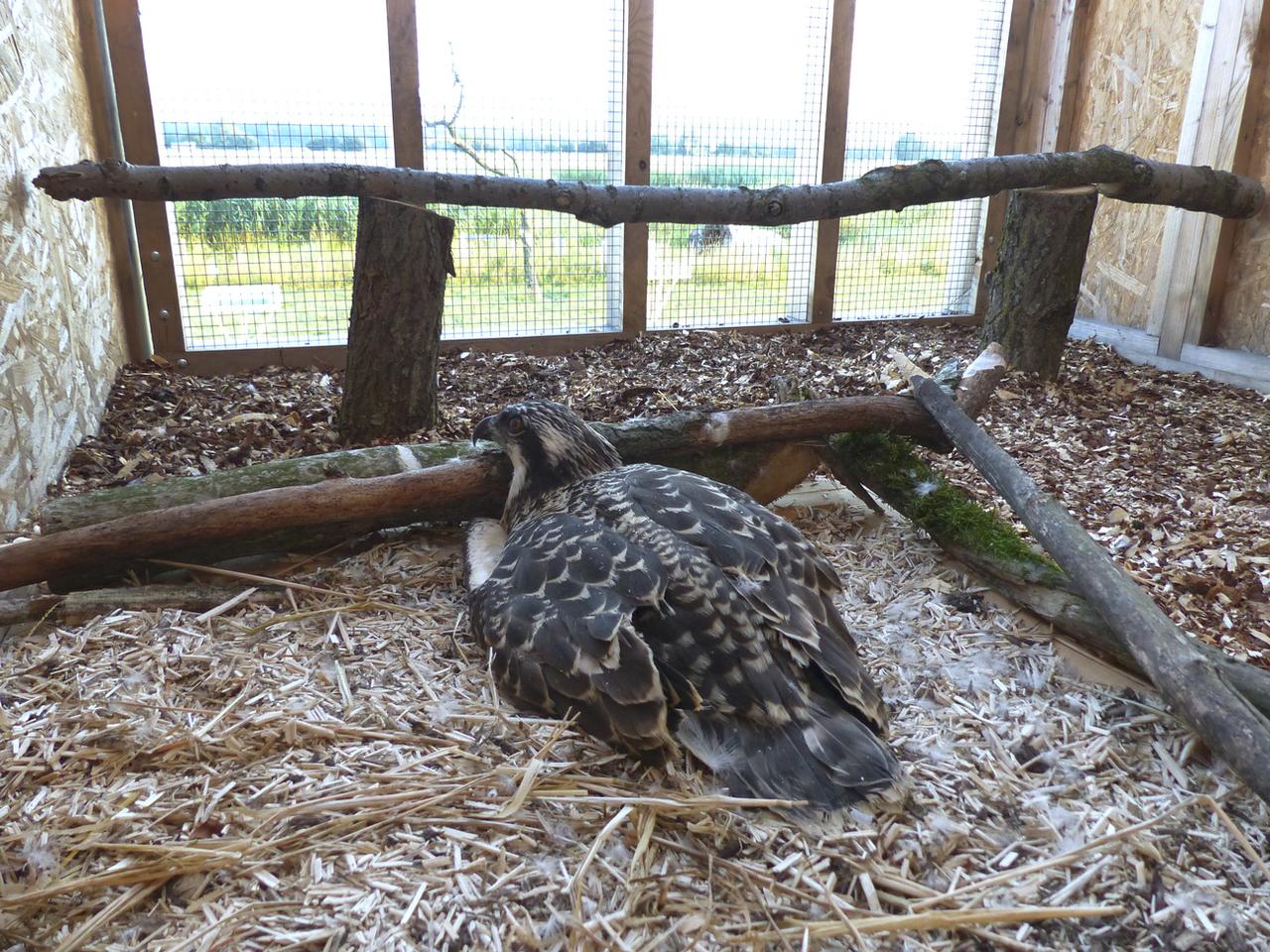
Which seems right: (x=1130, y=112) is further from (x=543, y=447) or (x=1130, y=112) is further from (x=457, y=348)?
(x=543, y=447)

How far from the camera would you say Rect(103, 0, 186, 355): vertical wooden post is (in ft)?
15.3

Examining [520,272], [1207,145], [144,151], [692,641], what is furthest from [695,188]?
[1207,145]

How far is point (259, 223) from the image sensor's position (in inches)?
200

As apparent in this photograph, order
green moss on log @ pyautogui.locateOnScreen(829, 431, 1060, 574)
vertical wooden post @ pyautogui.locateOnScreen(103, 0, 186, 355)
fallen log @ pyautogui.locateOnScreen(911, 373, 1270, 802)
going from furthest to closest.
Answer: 1. vertical wooden post @ pyautogui.locateOnScreen(103, 0, 186, 355)
2. green moss on log @ pyautogui.locateOnScreen(829, 431, 1060, 574)
3. fallen log @ pyautogui.locateOnScreen(911, 373, 1270, 802)

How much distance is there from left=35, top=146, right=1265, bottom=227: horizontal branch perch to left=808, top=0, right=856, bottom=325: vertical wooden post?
4.80 ft

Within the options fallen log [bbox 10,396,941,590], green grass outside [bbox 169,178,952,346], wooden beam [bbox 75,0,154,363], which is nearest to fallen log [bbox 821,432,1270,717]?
fallen log [bbox 10,396,941,590]

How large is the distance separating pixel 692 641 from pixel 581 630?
0.27 metres

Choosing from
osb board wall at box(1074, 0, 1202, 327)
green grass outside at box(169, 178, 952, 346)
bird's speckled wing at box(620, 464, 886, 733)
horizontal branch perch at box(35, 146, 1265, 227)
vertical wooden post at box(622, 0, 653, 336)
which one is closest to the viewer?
bird's speckled wing at box(620, 464, 886, 733)

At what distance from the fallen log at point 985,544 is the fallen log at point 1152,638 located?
8 centimetres

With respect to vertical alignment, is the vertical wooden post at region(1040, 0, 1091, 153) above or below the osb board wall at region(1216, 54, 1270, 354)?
above

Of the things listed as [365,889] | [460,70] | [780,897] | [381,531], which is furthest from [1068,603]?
[460,70]

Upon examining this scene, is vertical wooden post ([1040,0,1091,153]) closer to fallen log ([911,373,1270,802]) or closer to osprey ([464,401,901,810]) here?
fallen log ([911,373,1270,802])

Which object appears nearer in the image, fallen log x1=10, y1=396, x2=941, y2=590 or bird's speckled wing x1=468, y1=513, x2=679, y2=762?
bird's speckled wing x1=468, y1=513, x2=679, y2=762

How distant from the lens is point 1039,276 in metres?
4.84
